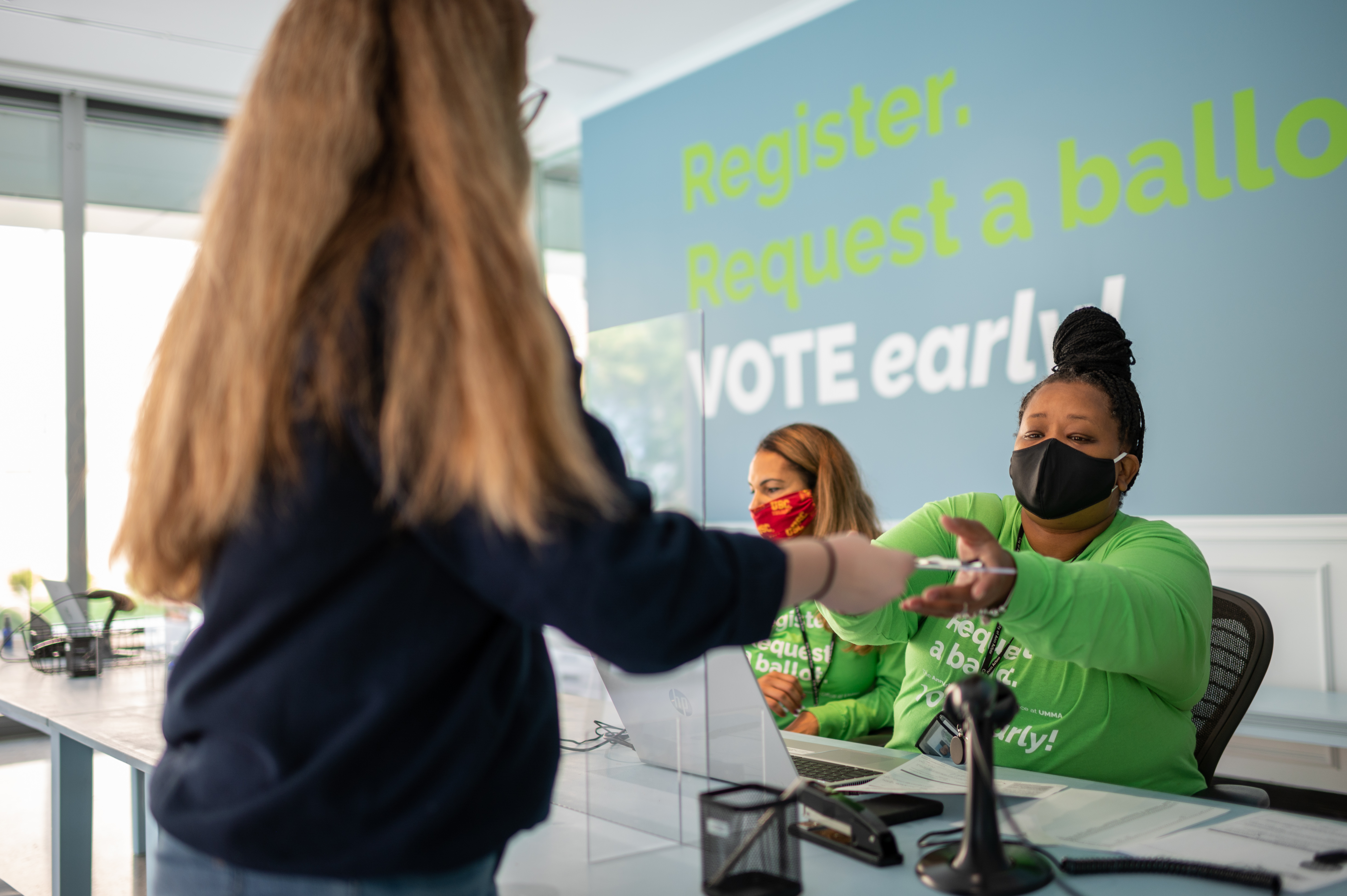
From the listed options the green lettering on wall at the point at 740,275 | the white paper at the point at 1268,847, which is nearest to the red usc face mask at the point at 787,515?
the white paper at the point at 1268,847

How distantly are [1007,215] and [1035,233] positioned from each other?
15cm

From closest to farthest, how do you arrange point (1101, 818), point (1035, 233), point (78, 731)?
point (1101, 818) < point (78, 731) < point (1035, 233)

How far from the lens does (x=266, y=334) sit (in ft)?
2.42

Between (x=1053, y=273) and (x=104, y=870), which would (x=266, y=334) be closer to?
(x=104, y=870)

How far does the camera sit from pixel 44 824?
3732mm

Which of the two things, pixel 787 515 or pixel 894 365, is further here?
pixel 894 365

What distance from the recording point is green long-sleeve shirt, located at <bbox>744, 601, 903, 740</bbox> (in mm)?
2408

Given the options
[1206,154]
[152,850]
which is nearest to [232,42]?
[1206,154]

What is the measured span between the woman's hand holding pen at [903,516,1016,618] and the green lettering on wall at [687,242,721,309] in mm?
3798

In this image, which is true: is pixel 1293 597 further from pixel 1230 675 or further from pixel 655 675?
pixel 655 675

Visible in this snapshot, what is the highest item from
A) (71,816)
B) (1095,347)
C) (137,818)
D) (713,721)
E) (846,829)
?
(1095,347)

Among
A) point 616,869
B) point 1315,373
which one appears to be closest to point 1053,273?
point 1315,373

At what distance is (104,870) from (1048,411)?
308cm

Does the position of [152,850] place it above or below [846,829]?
below
